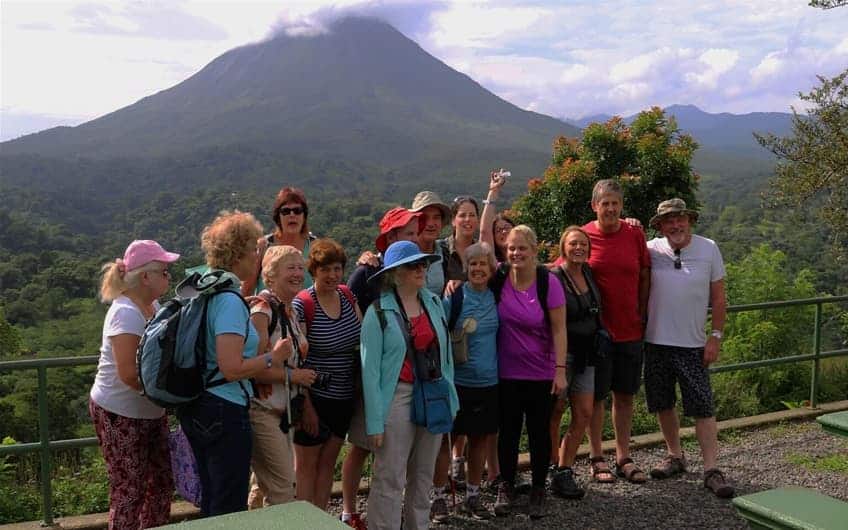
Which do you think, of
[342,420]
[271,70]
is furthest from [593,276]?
[271,70]

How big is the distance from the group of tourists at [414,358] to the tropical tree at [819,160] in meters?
7.66

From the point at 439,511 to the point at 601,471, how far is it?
1234 mm

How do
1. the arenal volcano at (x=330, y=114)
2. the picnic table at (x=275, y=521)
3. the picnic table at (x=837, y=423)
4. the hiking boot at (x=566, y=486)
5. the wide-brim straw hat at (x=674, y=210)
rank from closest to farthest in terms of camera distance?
1. the picnic table at (x=275, y=521)
2. the picnic table at (x=837, y=423)
3. the hiking boot at (x=566, y=486)
4. the wide-brim straw hat at (x=674, y=210)
5. the arenal volcano at (x=330, y=114)

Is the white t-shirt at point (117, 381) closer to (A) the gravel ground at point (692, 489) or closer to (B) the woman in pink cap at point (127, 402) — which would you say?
(B) the woman in pink cap at point (127, 402)

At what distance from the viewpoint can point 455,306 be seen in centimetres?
427

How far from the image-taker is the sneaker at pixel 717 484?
186 inches

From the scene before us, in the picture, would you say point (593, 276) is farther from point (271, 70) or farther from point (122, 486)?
point (271, 70)

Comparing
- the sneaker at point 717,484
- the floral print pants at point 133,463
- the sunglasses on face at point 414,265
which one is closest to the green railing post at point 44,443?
the floral print pants at point 133,463

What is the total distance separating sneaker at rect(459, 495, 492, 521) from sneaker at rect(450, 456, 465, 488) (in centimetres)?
39

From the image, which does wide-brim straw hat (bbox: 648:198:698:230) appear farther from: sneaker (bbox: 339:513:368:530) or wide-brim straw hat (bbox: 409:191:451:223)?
sneaker (bbox: 339:513:368:530)

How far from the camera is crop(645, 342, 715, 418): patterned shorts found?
16.0ft

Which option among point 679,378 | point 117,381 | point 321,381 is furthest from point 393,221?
point 679,378

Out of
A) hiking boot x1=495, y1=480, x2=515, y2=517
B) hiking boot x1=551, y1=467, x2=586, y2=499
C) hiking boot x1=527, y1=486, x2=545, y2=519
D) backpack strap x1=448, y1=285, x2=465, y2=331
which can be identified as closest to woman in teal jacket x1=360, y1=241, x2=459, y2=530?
backpack strap x1=448, y1=285, x2=465, y2=331

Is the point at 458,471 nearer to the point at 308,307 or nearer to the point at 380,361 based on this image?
the point at 380,361
